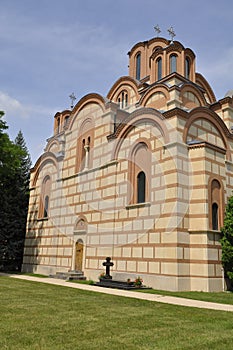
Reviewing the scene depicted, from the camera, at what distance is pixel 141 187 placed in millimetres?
16531

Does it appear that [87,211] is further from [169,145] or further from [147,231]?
[169,145]

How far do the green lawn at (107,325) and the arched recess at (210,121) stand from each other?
893 cm

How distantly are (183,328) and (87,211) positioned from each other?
12.9 metres

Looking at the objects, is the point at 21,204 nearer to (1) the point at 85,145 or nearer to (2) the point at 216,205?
(1) the point at 85,145

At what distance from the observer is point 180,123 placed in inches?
611

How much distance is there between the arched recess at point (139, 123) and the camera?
52.2 feet

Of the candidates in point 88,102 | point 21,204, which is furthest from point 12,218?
point 88,102

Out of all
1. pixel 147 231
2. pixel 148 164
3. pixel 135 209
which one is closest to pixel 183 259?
pixel 147 231

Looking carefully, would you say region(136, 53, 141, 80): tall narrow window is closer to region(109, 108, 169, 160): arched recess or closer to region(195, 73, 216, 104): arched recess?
region(195, 73, 216, 104): arched recess

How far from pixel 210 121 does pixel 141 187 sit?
4.92m

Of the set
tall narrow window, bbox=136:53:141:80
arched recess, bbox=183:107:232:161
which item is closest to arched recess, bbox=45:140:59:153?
tall narrow window, bbox=136:53:141:80

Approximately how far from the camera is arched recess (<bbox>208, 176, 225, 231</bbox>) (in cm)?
1485

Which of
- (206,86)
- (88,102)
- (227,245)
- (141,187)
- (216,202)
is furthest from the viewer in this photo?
(206,86)

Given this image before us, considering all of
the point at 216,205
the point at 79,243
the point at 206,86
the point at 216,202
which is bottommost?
the point at 79,243
